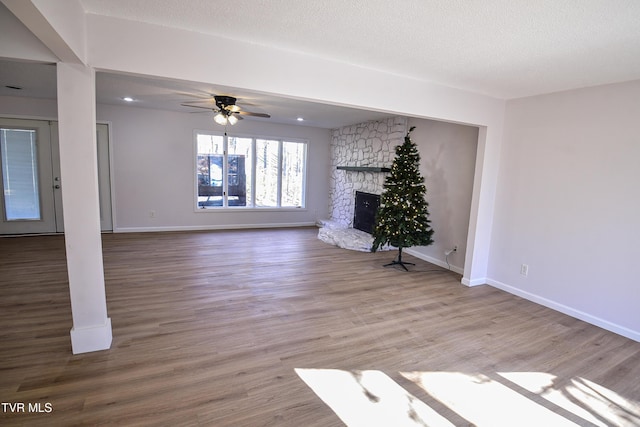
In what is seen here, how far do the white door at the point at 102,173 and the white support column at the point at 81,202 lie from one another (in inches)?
174

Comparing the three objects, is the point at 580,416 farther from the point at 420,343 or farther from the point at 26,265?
the point at 26,265

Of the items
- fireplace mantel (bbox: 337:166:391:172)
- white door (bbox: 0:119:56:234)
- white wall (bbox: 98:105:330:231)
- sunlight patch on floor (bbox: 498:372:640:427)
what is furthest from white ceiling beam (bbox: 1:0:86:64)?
white door (bbox: 0:119:56:234)

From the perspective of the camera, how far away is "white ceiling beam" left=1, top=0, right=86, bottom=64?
1.35 meters

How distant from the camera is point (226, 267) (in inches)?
177

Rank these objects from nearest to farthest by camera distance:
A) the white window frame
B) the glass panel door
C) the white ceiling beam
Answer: the white ceiling beam < the glass panel door < the white window frame

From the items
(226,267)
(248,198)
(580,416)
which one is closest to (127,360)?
(226,267)

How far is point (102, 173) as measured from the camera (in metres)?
6.06

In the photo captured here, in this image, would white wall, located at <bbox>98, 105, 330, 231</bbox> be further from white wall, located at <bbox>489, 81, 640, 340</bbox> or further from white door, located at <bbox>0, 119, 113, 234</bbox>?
white wall, located at <bbox>489, 81, 640, 340</bbox>

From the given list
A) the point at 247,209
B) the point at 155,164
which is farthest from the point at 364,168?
the point at 155,164

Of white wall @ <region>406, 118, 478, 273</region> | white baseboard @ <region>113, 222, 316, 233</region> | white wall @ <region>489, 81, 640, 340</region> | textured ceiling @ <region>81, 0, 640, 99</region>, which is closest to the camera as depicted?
textured ceiling @ <region>81, 0, 640, 99</region>

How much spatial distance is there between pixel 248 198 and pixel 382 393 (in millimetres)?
5814

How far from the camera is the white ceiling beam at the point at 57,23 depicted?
135 cm

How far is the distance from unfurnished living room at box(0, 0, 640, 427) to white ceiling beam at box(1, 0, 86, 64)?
2cm

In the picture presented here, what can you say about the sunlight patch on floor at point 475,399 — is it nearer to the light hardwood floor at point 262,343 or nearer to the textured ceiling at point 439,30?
the light hardwood floor at point 262,343
